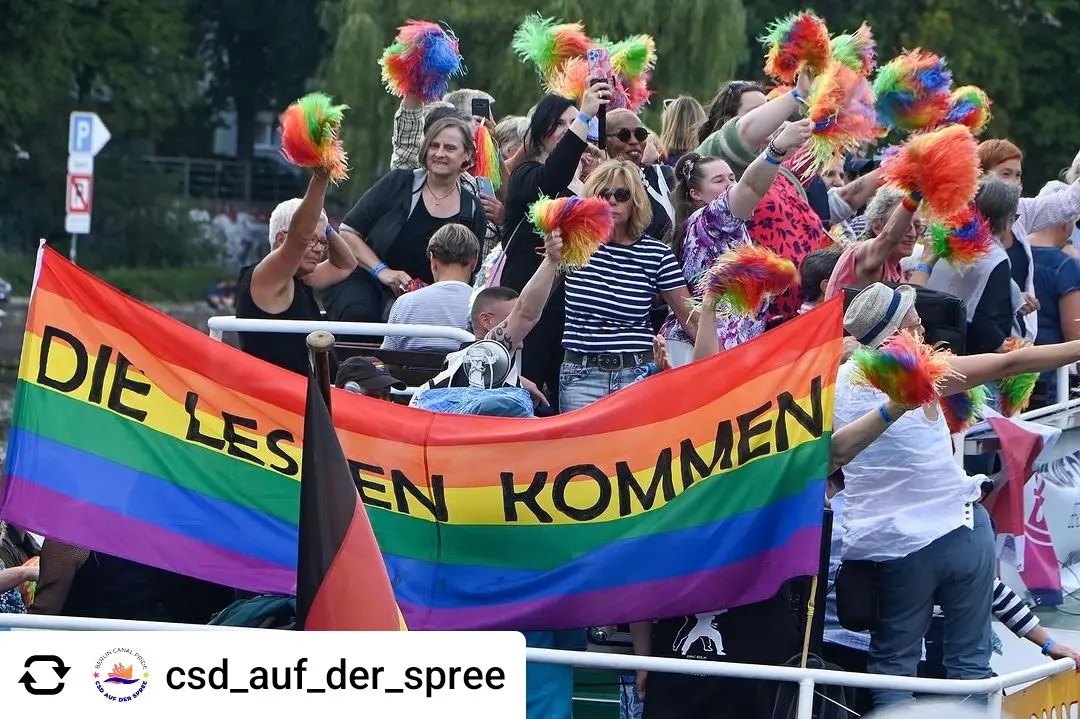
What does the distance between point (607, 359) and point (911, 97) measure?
5.81 feet

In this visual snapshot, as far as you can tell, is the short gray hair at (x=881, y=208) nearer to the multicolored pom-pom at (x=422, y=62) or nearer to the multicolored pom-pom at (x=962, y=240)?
the multicolored pom-pom at (x=962, y=240)

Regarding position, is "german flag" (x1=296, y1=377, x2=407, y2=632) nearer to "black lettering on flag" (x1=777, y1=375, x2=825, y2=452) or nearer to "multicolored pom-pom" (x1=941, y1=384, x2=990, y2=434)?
"black lettering on flag" (x1=777, y1=375, x2=825, y2=452)

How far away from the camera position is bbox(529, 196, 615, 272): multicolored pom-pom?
21.7 feet

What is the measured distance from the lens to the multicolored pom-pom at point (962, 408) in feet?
21.6

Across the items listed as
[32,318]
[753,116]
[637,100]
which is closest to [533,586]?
[32,318]

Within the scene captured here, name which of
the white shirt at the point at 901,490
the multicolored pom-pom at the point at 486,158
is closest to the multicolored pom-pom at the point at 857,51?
the multicolored pom-pom at the point at 486,158

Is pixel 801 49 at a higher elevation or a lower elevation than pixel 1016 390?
higher

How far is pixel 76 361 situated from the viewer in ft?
20.4

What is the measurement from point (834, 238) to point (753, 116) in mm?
683

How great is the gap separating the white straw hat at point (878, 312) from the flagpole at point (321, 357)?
1896 mm

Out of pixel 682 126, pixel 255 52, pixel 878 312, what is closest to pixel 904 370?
pixel 878 312

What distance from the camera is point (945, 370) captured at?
5.68 m

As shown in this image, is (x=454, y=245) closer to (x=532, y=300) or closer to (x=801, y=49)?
(x=532, y=300)

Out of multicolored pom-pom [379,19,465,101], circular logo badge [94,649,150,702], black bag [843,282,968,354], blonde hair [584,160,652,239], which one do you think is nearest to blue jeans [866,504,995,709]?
black bag [843,282,968,354]
